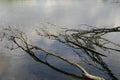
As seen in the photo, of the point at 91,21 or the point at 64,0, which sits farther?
the point at 64,0

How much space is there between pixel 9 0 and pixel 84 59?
4907 centimetres

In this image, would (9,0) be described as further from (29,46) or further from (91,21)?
(29,46)

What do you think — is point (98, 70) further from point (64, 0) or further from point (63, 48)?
point (64, 0)

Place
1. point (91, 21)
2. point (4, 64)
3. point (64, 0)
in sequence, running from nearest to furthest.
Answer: point (4, 64) → point (91, 21) → point (64, 0)

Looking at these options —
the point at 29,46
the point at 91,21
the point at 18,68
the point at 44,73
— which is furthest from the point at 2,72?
the point at 91,21

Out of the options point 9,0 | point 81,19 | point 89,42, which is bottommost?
A: point 9,0

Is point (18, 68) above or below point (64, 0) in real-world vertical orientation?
above

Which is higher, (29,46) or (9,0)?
(29,46)

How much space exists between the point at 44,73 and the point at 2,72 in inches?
94.0

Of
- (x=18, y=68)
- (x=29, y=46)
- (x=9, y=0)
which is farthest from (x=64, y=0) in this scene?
(x=18, y=68)

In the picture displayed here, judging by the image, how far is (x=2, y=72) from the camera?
44.9ft

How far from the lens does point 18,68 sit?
47.2ft

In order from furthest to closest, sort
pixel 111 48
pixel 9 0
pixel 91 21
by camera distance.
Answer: pixel 9 0 → pixel 91 21 → pixel 111 48

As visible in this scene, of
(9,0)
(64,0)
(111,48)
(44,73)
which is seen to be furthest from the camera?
(9,0)
